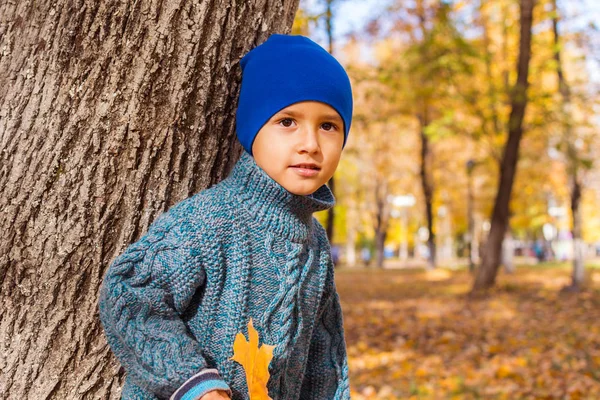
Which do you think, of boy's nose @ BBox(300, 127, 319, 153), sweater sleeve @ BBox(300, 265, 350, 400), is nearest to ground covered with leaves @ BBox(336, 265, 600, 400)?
sweater sleeve @ BBox(300, 265, 350, 400)

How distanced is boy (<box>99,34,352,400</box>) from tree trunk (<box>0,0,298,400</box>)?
22 centimetres

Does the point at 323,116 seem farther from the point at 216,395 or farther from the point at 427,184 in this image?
the point at 427,184

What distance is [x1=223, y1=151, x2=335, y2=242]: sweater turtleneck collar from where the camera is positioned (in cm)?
175

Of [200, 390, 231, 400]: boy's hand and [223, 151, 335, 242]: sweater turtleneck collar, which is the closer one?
[200, 390, 231, 400]: boy's hand

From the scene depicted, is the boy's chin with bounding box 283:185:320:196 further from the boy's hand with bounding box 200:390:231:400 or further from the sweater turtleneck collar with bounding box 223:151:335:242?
the boy's hand with bounding box 200:390:231:400

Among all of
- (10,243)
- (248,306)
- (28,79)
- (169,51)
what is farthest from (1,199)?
(248,306)

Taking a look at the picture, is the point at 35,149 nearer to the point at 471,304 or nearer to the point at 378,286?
the point at 471,304

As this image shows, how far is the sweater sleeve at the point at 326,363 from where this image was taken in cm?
198

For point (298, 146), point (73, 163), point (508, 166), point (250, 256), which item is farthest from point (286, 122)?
point (508, 166)

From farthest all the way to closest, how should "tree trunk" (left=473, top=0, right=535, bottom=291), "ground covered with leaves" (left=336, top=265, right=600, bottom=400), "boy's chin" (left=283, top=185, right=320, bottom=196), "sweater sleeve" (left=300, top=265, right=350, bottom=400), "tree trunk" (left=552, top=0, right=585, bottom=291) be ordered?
"tree trunk" (left=552, top=0, right=585, bottom=291) < "tree trunk" (left=473, top=0, right=535, bottom=291) < "ground covered with leaves" (left=336, top=265, right=600, bottom=400) < "sweater sleeve" (left=300, top=265, right=350, bottom=400) < "boy's chin" (left=283, top=185, right=320, bottom=196)

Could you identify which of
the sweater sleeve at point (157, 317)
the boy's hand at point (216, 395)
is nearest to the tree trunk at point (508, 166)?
the sweater sleeve at point (157, 317)

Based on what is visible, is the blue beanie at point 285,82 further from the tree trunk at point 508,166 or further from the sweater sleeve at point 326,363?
the tree trunk at point 508,166

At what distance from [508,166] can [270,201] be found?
39.8 ft

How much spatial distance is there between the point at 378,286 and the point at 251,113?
16.3 meters
